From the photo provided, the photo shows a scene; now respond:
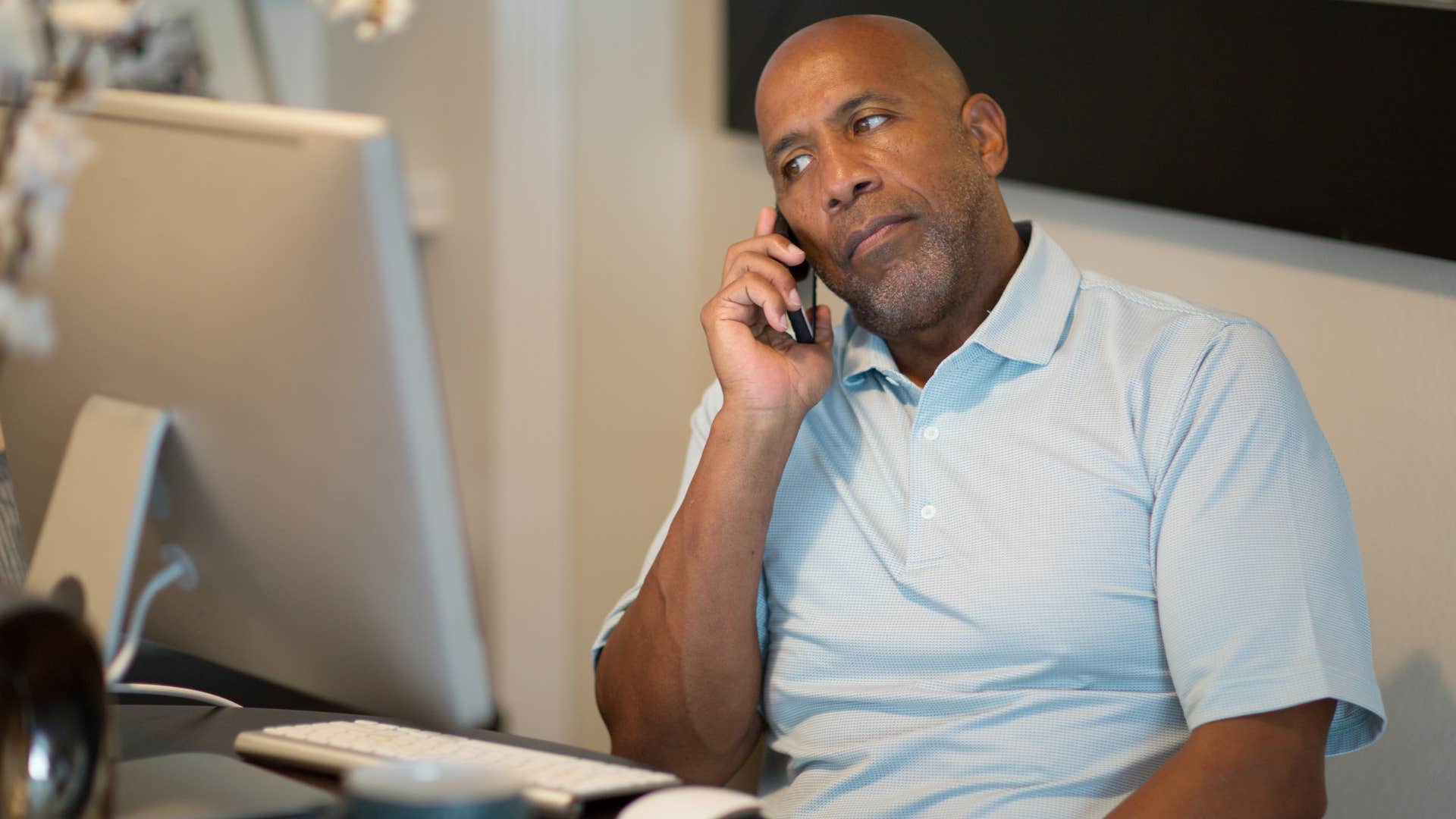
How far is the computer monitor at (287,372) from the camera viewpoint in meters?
0.81

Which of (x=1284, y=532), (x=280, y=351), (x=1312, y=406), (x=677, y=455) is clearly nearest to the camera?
(x=280, y=351)

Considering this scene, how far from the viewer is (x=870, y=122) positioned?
4.93 feet

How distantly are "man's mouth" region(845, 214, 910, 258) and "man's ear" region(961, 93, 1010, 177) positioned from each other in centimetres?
15

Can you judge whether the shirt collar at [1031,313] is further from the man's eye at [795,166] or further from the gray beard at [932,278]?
the man's eye at [795,166]

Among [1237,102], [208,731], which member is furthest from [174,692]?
[1237,102]

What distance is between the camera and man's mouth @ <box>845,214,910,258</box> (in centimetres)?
148

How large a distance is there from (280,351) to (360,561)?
0.43 ft

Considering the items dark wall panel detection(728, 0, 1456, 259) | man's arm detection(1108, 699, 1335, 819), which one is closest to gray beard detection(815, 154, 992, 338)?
dark wall panel detection(728, 0, 1456, 259)

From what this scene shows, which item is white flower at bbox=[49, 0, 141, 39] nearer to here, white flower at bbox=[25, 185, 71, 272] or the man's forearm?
white flower at bbox=[25, 185, 71, 272]

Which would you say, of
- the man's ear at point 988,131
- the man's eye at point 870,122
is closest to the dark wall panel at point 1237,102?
the man's ear at point 988,131

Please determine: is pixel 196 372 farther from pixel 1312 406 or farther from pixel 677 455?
pixel 677 455

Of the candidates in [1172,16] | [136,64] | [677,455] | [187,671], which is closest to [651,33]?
[677,455]

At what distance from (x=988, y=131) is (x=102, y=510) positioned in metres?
1.01

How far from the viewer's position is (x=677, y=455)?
2611 mm
